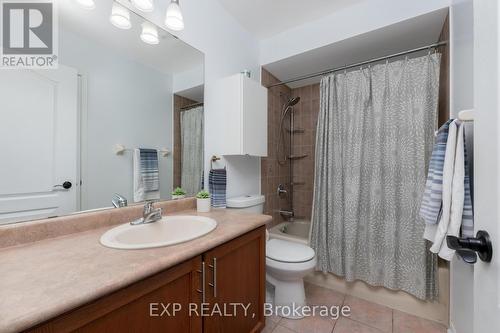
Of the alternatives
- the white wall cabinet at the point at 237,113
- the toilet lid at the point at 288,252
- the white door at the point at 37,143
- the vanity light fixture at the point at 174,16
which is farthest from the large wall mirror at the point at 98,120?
the toilet lid at the point at 288,252

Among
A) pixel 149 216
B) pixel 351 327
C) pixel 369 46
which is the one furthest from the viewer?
pixel 369 46

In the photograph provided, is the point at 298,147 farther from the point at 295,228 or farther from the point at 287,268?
the point at 287,268

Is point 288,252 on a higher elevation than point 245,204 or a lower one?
lower

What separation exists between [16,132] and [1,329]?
2.58 ft

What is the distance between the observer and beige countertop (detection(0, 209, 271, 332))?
476mm

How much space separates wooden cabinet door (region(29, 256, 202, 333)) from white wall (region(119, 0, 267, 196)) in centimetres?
102

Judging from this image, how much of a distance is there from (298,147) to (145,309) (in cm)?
253

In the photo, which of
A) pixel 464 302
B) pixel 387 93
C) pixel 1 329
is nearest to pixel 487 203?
pixel 1 329

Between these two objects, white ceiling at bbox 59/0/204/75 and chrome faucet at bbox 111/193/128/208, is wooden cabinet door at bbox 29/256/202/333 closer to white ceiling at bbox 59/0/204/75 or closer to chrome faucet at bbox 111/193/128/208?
chrome faucet at bbox 111/193/128/208

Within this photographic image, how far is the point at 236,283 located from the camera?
1104 millimetres

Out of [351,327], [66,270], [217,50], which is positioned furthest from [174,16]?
[351,327]

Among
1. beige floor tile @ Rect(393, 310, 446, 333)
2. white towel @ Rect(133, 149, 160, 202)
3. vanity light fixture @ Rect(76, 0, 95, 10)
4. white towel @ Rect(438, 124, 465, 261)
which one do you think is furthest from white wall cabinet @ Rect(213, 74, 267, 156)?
beige floor tile @ Rect(393, 310, 446, 333)

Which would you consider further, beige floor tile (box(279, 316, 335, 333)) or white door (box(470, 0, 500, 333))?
beige floor tile (box(279, 316, 335, 333))

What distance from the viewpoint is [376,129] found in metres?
1.77
